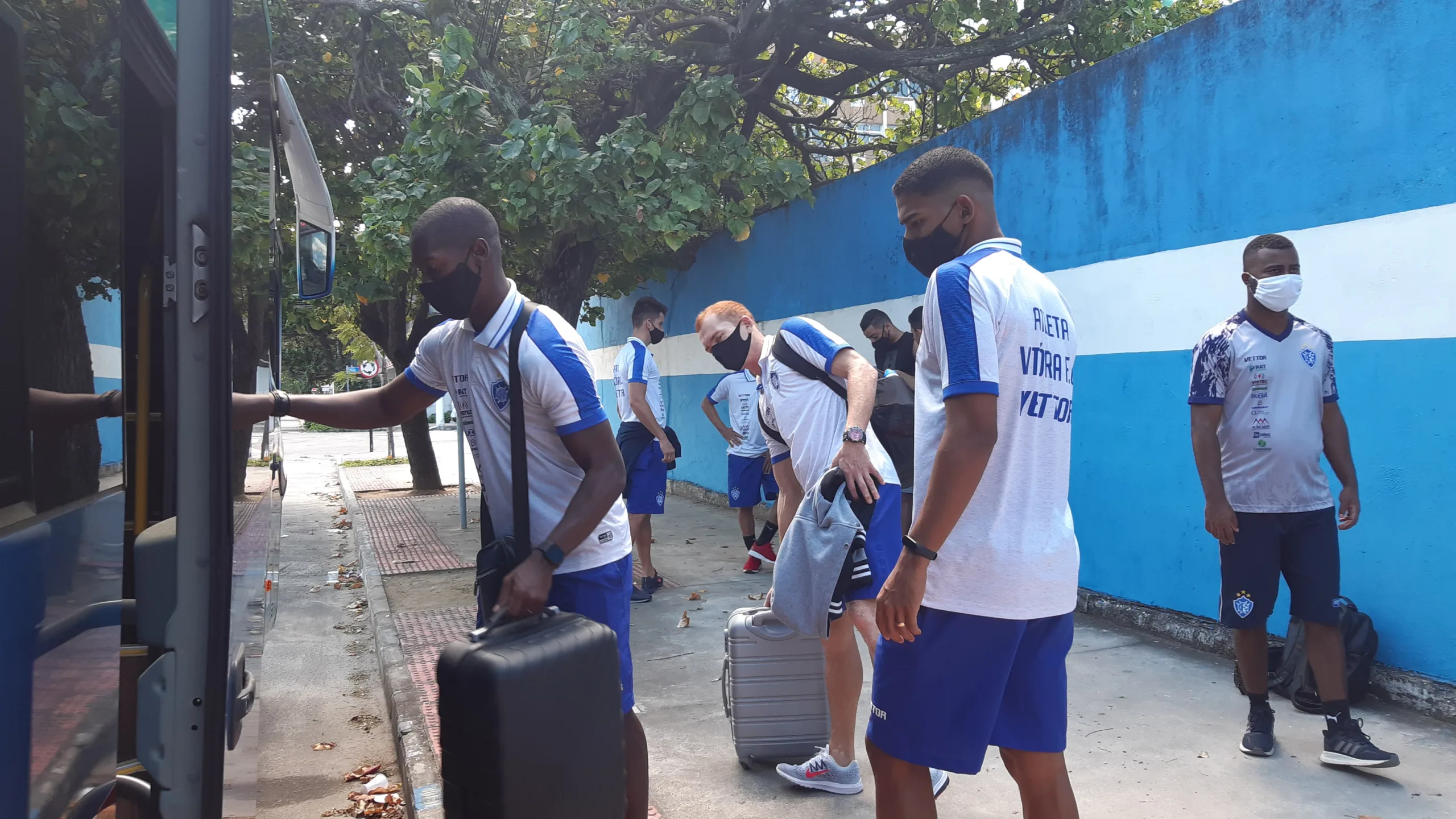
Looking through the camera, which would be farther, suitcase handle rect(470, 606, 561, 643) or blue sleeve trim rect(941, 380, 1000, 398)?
blue sleeve trim rect(941, 380, 1000, 398)

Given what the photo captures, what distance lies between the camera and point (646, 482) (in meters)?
7.12

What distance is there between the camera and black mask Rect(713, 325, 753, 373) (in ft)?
14.1

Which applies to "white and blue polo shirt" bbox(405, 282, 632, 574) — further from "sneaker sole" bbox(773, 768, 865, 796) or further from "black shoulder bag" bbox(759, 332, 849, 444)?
"sneaker sole" bbox(773, 768, 865, 796)

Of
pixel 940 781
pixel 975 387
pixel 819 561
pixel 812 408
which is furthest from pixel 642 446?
pixel 975 387

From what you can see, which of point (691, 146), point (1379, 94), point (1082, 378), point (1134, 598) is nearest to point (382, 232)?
point (691, 146)

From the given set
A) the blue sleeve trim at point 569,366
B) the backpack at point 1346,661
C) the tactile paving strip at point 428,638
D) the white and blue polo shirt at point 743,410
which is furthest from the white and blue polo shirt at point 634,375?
the blue sleeve trim at point 569,366

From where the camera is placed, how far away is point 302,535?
38.8ft

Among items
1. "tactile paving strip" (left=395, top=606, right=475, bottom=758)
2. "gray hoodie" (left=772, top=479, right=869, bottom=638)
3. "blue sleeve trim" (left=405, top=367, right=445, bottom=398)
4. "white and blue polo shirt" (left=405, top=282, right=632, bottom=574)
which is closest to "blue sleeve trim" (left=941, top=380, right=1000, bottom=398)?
"white and blue polo shirt" (left=405, top=282, right=632, bottom=574)

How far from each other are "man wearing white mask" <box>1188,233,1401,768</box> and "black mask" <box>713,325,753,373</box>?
1.83 metres

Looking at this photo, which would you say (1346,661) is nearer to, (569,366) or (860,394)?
(860,394)

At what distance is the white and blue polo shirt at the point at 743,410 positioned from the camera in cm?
786

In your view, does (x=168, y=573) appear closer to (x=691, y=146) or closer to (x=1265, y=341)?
(x=1265, y=341)

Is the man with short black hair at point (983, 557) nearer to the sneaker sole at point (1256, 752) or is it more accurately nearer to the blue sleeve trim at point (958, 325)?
the blue sleeve trim at point (958, 325)

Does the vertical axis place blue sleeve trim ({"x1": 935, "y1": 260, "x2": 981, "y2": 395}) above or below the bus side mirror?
below
